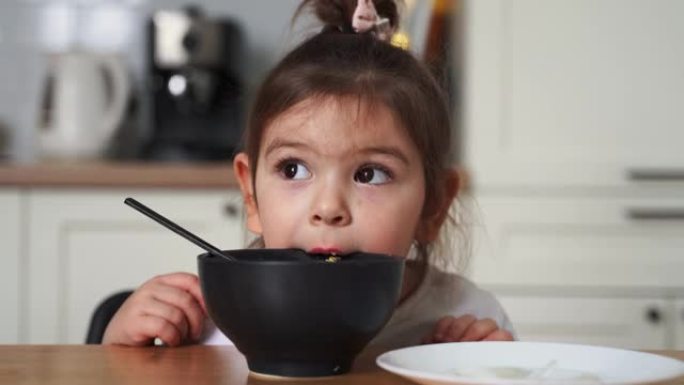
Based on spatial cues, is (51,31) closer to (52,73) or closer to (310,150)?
(52,73)

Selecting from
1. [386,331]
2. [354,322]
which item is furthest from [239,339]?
[386,331]

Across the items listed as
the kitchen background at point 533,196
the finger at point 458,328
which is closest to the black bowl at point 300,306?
the finger at point 458,328

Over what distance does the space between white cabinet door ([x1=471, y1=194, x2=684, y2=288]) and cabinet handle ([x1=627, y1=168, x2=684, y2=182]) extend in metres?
0.04

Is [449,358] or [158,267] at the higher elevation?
[449,358]

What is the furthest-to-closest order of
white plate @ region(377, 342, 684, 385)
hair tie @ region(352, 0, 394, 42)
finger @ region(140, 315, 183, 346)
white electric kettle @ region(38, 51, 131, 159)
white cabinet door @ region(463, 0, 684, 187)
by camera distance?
white electric kettle @ region(38, 51, 131, 159) < white cabinet door @ region(463, 0, 684, 187) < hair tie @ region(352, 0, 394, 42) < finger @ region(140, 315, 183, 346) < white plate @ region(377, 342, 684, 385)

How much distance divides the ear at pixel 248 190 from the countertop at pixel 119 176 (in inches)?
48.3

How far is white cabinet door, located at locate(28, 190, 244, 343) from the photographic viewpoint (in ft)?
8.57

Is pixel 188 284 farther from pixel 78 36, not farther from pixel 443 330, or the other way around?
pixel 78 36

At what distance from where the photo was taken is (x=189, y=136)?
301cm

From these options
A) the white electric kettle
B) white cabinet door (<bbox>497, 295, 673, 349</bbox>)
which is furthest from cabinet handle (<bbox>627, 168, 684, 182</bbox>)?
the white electric kettle

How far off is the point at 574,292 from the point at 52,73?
146 cm

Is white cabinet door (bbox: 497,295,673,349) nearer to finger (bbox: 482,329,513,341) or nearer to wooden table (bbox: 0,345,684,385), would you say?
finger (bbox: 482,329,513,341)

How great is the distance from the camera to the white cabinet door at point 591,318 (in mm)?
2641

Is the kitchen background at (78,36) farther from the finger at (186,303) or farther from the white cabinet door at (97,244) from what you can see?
the finger at (186,303)
